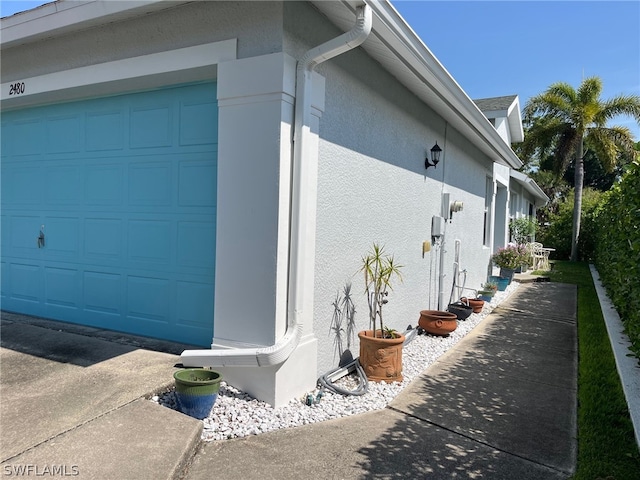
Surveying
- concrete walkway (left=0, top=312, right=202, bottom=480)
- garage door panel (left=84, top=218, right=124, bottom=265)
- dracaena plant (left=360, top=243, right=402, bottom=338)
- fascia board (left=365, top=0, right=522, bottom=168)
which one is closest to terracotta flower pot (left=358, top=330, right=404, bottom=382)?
dracaena plant (left=360, top=243, right=402, bottom=338)

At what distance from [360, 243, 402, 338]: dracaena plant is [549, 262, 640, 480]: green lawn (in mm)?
1900

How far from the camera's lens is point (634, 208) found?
4.62m

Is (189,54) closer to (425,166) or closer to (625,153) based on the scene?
(425,166)

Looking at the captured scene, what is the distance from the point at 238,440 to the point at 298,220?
1.71m

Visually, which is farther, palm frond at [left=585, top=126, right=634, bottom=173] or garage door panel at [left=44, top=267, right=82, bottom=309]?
palm frond at [left=585, top=126, right=634, bottom=173]

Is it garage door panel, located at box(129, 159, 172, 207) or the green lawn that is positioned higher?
garage door panel, located at box(129, 159, 172, 207)

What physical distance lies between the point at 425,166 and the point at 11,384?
568cm

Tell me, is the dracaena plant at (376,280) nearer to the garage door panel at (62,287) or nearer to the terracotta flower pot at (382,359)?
the terracotta flower pot at (382,359)

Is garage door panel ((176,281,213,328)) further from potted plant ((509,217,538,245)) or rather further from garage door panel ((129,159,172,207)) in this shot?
potted plant ((509,217,538,245))

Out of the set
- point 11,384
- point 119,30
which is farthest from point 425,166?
point 11,384

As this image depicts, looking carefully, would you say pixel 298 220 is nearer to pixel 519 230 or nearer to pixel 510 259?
pixel 510 259

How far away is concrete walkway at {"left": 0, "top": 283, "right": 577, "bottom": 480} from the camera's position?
101 inches

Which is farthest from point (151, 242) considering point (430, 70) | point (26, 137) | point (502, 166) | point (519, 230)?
point (519, 230)

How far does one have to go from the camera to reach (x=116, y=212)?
4730 millimetres
